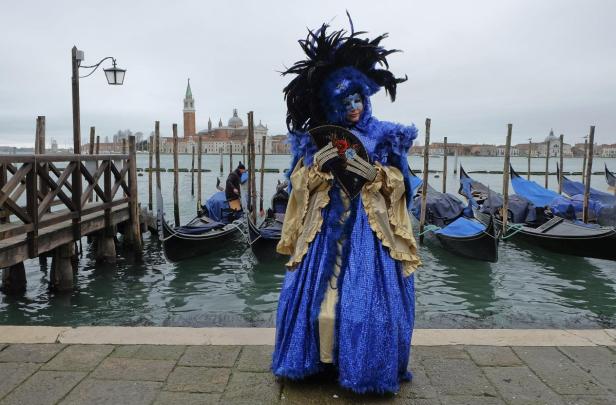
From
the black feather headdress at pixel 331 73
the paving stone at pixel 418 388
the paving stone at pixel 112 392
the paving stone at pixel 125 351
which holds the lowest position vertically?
the paving stone at pixel 112 392

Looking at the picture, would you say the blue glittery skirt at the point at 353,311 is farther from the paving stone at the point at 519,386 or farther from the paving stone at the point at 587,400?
the paving stone at the point at 587,400

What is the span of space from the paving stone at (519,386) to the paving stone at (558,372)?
0.05 m

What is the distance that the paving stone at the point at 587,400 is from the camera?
1.86 meters

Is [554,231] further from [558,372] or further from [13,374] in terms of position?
[13,374]

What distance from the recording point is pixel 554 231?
819cm

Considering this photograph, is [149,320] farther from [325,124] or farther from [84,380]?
[325,124]

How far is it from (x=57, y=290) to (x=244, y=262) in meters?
2.70

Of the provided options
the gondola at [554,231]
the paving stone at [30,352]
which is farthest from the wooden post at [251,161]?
the paving stone at [30,352]

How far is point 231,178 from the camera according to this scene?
9484 mm

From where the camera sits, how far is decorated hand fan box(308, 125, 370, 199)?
197 cm

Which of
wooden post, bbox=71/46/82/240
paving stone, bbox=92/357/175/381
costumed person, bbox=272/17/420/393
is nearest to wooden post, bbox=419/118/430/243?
wooden post, bbox=71/46/82/240

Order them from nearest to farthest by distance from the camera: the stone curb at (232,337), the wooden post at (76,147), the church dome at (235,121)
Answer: the stone curb at (232,337)
the wooden post at (76,147)
the church dome at (235,121)

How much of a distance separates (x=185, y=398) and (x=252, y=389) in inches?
9.9

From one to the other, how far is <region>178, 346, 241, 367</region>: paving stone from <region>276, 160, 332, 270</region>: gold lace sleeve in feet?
1.77
